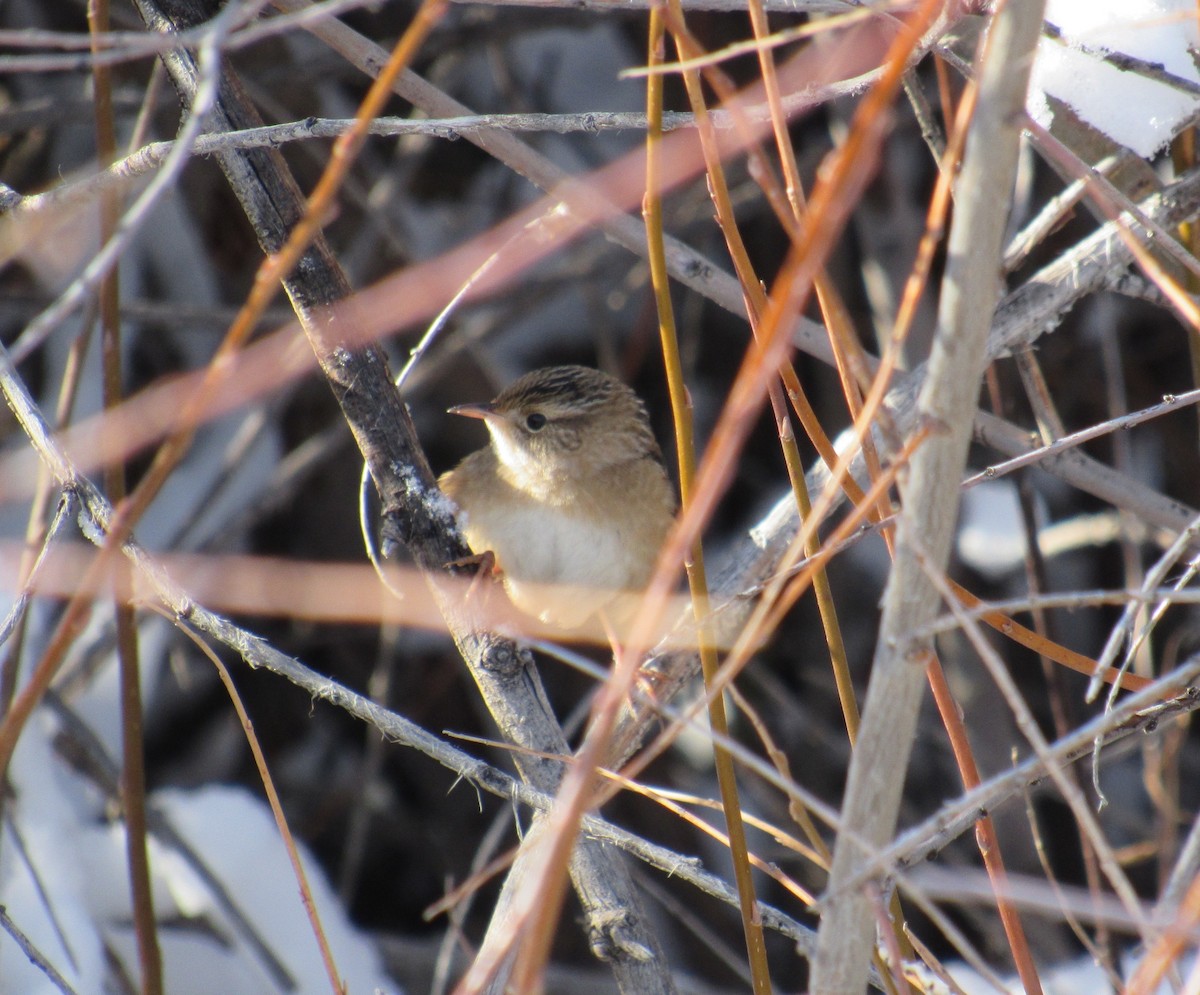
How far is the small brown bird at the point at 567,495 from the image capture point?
11.8 feet

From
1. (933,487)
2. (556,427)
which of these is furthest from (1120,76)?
(556,427)

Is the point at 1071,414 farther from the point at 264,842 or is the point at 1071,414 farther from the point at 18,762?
the point at 18,762

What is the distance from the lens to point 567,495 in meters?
3.78

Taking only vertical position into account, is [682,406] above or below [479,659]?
above

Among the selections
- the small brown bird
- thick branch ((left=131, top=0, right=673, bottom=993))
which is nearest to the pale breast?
the small brown bird

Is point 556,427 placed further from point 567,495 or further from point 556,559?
point 556,559

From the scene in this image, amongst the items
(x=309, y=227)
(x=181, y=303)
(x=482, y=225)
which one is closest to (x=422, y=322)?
(x=482, y=225)

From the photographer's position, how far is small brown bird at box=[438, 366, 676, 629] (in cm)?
361

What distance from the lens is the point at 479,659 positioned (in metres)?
2.35

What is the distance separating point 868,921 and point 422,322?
146 inches

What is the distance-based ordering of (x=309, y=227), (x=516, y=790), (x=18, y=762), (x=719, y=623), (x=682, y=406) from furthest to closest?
(x=18, y=762), (x=719, y=623), (x=516, y=790), (x=682, y=406), (x=309, y=227)

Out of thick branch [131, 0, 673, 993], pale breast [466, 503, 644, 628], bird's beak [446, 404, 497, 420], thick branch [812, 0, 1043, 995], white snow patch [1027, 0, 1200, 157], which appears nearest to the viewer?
thick branch [812, 0, 1043, 995]

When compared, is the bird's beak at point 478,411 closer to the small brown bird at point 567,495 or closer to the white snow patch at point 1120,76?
the small brown bird at point 567,495

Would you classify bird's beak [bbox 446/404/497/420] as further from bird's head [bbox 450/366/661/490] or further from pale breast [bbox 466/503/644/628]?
pale breast [bbox 466/503/644/628]
